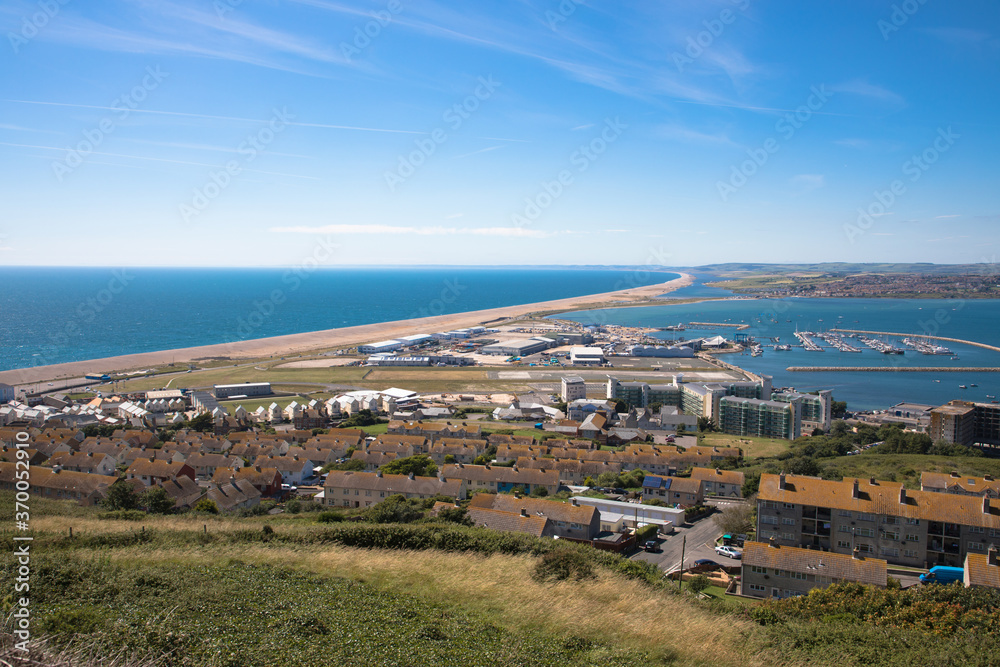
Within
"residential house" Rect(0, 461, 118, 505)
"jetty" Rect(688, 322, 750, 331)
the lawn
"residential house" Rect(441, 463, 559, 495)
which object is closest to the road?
"residential house" Rect(441, 463, 559, 495)

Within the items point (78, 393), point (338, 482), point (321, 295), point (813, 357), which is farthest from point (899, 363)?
point (321, 295)

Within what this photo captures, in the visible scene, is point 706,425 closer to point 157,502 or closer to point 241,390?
point 157,502

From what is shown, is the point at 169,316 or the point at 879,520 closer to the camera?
the point at 879,520

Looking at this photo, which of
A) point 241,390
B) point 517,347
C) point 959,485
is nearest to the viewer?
point 959,485

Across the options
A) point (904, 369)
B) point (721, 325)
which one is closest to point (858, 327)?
point (721, 325)

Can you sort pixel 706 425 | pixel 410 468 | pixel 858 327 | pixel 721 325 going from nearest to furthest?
pixel 410 468, pixel 706 425, pixel 858 327, pixel 721 325

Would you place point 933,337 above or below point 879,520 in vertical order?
below

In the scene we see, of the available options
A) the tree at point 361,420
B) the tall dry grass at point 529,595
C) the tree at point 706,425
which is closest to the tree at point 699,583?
the tall dry grass at point 529,595

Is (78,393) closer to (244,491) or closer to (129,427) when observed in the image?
(129,427)
